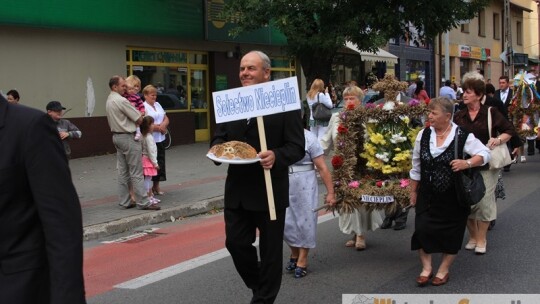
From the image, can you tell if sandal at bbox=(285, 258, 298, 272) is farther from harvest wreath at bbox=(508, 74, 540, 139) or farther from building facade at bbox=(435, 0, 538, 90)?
building facade at bbox=(435, 0, 538, 90)

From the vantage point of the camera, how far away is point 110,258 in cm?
709

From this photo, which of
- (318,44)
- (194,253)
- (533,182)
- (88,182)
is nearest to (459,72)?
(318,44)

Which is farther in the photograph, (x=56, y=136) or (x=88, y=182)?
(x=88, y=182)

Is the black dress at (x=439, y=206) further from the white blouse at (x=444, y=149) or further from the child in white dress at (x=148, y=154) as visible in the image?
the child in white dress at (x=148, y=154)

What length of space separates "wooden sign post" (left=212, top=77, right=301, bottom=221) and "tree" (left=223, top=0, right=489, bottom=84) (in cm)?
1074

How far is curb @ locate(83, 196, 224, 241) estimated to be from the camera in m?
8.09

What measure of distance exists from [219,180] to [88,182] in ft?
7.84

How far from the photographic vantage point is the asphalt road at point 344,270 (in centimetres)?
547

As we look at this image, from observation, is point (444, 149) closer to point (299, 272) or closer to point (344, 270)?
point (344, 270)

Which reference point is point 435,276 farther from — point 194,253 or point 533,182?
point 533,182

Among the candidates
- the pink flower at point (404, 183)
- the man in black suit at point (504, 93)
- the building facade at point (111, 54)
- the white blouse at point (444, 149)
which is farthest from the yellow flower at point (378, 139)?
the building facade at point (111, 54)

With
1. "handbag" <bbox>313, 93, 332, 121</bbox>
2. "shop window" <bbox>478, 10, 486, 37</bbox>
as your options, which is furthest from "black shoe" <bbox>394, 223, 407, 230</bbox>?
"shop window" <bbox>478, 10, 486, 37</bbox>

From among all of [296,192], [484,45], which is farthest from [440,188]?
[484,45]

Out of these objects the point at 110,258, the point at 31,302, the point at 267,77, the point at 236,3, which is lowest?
the point at 110,258
